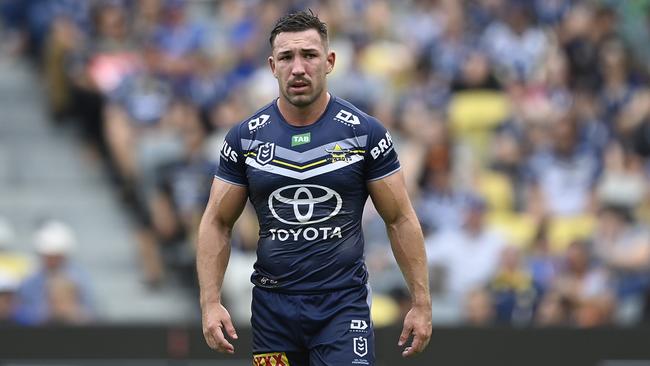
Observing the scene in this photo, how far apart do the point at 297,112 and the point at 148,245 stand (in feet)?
21.8

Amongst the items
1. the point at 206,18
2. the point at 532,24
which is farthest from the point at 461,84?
the point at 206,18

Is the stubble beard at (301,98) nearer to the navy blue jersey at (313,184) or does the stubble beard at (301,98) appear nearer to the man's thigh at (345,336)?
the navy blue jersey at (313,184)

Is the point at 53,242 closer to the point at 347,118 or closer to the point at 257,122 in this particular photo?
the point at 257,122

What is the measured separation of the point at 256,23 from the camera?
14914 mm

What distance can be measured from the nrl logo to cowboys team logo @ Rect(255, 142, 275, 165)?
0.28m

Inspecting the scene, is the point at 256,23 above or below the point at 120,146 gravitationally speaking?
above

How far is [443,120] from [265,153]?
24.0 ft

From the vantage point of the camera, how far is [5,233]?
42.2ft

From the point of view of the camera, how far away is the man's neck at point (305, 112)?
675 cm

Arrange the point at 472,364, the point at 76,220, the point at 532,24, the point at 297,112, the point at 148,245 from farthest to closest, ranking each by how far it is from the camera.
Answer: the point at 532,24, the point at 76,220, the point at 148,245, the point at 472,364, the point at 297,112

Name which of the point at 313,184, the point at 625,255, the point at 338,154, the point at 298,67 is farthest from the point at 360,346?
the point at 625,255

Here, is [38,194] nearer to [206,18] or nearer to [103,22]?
[103,22]

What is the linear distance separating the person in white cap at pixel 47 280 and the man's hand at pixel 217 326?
5.21 m

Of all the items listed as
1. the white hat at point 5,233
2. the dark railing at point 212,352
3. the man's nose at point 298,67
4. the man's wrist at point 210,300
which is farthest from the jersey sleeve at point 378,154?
the white hat at point 5,233
